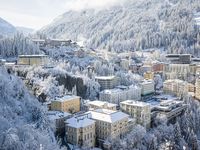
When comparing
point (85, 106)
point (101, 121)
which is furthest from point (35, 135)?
point (85, 106)

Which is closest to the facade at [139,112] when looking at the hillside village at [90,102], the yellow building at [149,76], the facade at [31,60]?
the hillside village at [90,102]

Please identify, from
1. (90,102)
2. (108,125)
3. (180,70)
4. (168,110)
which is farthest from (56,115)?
(180,70)

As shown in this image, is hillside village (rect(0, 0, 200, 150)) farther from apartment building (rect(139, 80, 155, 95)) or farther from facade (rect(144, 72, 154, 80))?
apartment building (rect(139, 80, 155, 95))

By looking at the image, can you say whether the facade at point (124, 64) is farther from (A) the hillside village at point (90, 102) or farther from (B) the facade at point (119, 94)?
(B) the facade at point (119, 94)

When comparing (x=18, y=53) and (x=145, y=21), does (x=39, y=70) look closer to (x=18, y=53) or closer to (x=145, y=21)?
(x=18, y=53)

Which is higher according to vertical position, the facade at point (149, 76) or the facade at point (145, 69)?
the facade at point (145, 69)

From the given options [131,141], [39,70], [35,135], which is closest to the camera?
[35,135]
